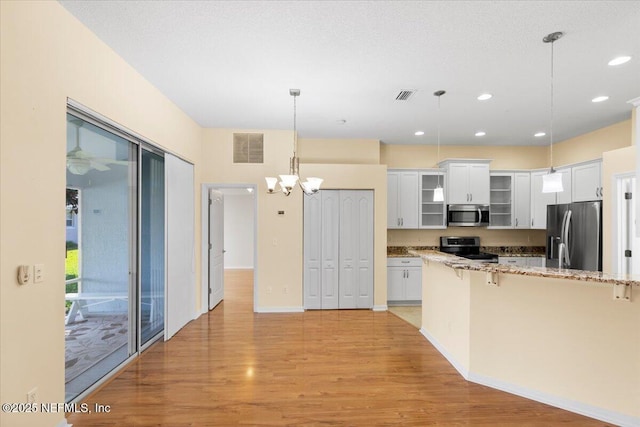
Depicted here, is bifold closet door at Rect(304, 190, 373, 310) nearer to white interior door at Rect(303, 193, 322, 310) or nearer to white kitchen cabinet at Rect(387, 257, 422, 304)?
white interior door at Rect(303, 193, 322, 310)

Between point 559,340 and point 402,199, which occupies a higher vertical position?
point 402,199

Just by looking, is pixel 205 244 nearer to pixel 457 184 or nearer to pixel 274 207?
pixel 274 207

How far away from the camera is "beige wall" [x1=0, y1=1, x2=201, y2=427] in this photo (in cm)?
184

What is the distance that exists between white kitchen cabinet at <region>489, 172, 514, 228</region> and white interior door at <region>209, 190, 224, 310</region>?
5.21 meters

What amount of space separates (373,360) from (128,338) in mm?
2686

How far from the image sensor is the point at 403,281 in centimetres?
566

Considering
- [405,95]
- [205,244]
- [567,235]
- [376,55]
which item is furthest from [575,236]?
[205,244]

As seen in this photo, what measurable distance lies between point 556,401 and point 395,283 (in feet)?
10.3

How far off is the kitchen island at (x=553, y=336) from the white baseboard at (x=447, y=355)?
0.02 m

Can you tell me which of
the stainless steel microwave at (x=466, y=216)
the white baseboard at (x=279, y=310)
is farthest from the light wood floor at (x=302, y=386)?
the stainless steel microwave at (x=466, y=216)

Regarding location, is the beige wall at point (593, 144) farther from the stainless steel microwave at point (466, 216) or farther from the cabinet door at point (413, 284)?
the cabinet door at point (413, 284)

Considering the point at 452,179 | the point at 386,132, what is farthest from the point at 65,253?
the point at 452,179

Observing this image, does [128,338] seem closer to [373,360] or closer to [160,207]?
[160,207]

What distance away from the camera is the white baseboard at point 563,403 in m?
2.36
